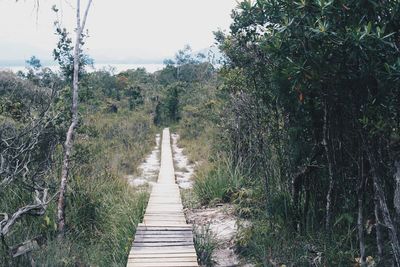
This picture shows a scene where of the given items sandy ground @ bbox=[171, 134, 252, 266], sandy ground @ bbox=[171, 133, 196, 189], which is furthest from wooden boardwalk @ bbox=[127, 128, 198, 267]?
sandy ground @ bbox=[171, 133, 196, 189]

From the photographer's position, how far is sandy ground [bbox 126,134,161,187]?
10.1 meters

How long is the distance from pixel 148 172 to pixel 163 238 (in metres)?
6.57

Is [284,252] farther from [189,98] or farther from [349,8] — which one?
[189,98]

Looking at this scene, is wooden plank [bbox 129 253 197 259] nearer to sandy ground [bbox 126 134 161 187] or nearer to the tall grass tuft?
the tall grass tuft

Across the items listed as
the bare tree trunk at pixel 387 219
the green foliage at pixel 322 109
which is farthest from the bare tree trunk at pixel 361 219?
the bare tree trunk at pixel 387 219

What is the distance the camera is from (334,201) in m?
4.36

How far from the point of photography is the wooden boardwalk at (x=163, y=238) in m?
4.45

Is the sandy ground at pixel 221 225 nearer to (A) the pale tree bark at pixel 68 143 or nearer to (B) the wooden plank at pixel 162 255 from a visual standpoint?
(B) the wooden plank at pixel 162 255

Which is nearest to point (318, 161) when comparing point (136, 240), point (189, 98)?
point (136, 240)

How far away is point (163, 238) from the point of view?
5199 millimetres

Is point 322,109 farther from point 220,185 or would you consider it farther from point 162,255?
point 220,185

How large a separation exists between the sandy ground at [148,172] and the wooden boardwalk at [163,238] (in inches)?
93.2

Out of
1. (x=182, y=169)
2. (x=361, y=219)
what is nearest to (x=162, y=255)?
(x=361, y=219)

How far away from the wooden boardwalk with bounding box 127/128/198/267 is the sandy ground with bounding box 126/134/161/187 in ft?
7.77
